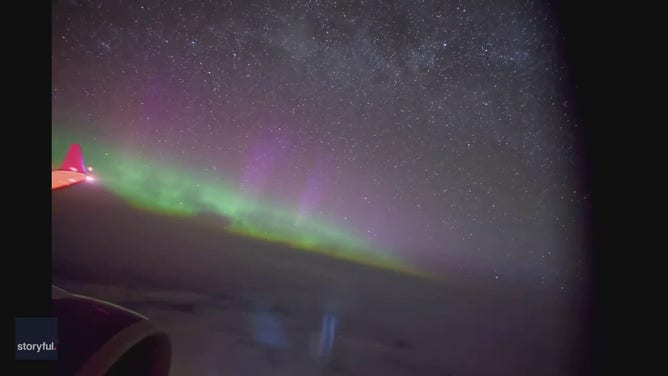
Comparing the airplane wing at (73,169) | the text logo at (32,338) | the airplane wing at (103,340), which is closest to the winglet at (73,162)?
the airplane wing at (73,169)

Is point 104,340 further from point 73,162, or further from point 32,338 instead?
point 73,162

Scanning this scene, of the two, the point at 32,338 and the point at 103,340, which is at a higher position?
the point at 32,338

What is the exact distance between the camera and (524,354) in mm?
13367

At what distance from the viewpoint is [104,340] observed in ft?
6.85

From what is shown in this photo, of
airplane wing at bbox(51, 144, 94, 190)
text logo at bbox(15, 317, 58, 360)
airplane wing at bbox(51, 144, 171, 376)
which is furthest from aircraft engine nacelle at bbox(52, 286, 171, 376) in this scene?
airplane wing at bbox(51, 144, 94, 190)

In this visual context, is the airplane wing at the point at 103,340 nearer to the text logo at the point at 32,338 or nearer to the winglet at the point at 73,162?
the text logo at the point at 32,338

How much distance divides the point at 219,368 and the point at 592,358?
11.5 meters

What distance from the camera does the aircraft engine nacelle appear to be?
198cm

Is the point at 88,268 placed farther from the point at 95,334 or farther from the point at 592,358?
the point at 592,358

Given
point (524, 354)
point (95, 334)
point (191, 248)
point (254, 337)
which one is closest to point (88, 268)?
point (254, 337)

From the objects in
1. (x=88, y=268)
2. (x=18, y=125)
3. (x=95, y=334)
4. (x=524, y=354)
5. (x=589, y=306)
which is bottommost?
(x=524, y=354)

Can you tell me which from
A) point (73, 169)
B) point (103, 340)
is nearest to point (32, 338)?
point (103, 340)

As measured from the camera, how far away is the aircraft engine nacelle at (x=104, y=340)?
6.51 ft

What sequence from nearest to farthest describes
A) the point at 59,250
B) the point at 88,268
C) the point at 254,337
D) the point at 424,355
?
the point at 254,337 → the point at 424,355 → the point at 88,268 → the point at 59,250
